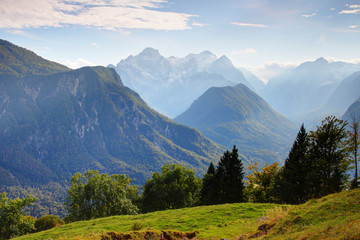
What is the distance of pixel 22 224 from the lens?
185 feet

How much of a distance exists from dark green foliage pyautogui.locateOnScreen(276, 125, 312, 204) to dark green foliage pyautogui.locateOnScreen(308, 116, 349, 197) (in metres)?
1.33

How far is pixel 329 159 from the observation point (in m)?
40.0

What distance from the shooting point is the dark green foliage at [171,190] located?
65562 mm

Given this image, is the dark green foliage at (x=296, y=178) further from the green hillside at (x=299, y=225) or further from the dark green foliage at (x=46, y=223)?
the dark green foliage at (x=46, y=223)

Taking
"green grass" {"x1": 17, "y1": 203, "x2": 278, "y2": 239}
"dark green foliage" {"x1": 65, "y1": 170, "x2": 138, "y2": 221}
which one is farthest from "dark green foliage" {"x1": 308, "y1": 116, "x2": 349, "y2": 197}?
"dark green foliage" {"x1": 65, "y1": 170, "x2": 138, "y2": 221}

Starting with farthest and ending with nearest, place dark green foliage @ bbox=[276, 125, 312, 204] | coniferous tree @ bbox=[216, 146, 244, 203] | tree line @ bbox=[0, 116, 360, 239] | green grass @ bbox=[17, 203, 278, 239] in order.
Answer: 1. coniferous tree @ bbox=[216, 146, 244, 203]
2. dark green foliage @ bbox=[276, 125, 312, 204]
3. tree line @ bbox=[0, 116, 360, 239]
4. green grass @ bbox=[17, 203, 278, 239]

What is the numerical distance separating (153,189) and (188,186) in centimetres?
1119

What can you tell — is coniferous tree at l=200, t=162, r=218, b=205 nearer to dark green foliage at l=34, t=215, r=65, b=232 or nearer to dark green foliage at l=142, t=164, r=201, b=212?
dark green foliage at l=142, t=164, r=201, b=212

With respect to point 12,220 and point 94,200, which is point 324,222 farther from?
point 12,220

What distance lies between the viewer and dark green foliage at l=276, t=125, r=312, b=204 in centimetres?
4241

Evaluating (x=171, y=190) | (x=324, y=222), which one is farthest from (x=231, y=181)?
(x=324, y=222)

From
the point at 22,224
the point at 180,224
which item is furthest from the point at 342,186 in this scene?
the point at 22,224

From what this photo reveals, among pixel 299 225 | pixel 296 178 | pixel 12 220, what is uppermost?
pixel 296 178

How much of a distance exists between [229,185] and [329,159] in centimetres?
2406
